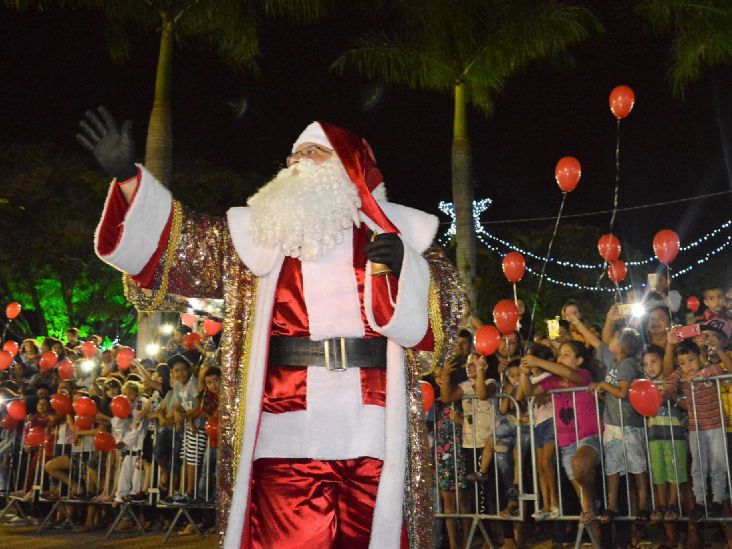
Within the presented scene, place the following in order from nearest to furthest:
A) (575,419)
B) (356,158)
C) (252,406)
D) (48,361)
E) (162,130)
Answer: (252,406)
(356,158)
(575,419)
(48,361)
(162,130)

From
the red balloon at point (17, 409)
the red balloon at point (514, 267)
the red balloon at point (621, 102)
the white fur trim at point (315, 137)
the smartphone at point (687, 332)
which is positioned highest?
the red balloon at point (621, 102)

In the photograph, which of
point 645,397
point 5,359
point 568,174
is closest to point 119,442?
point 5,359

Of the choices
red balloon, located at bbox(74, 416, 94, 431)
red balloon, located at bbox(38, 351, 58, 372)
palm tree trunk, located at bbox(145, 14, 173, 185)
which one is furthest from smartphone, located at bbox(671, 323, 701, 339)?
red balloon, located at bbox(38, 351, 58, 372)

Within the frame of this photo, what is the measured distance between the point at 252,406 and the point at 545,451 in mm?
4244

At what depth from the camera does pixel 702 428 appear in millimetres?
6344

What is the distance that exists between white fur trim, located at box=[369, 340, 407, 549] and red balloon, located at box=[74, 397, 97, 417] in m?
6.62

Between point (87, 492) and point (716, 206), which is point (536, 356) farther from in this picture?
point (716, 206)

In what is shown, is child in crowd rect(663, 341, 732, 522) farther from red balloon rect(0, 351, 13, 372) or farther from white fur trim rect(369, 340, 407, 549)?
red balloon rect(0, 351, 13, 372)

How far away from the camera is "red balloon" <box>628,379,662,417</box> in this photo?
614 cm

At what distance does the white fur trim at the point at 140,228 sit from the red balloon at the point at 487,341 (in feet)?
15.2

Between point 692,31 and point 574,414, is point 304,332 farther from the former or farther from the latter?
point 692,31

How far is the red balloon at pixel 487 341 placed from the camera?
24.8 ft

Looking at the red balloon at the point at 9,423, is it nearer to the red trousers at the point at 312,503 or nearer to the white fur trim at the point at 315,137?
the white fur trim at the point at 315,137

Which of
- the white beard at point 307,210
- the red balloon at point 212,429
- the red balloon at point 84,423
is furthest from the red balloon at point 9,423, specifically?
the white beard at point 307,210
